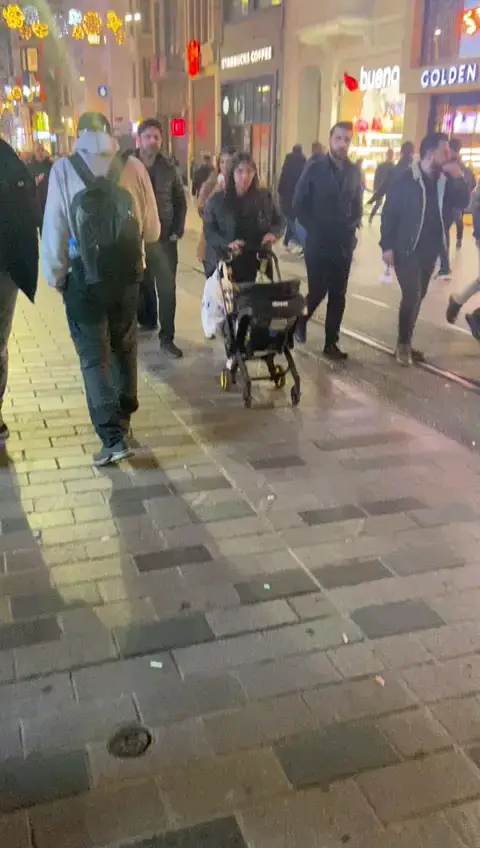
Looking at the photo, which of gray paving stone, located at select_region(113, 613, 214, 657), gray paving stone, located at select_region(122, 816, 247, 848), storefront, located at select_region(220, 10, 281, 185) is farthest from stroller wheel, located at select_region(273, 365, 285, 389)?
storefront, located at select_region(220, 10, 281, 185)

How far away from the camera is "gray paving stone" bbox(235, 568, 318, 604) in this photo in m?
3.31

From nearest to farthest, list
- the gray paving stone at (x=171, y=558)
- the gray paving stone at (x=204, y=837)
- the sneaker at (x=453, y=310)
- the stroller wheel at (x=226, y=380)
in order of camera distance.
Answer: the gray paving stone at (x=204, y=837), the gray paving stone at (x=171, y=558), the stroller wheel at (x=226, y=380), the sneaker at (x=453, y=310)

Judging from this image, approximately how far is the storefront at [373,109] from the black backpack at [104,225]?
1623 cm

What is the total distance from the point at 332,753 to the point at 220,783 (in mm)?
369

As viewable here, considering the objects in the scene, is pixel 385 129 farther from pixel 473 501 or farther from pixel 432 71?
pixel 473 501

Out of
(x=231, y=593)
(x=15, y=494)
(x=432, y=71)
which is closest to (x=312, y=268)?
(x=15, y=494)

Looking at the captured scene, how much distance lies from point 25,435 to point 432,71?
15.0 metres

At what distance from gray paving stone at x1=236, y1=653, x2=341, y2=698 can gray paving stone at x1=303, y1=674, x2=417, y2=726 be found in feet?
0.18

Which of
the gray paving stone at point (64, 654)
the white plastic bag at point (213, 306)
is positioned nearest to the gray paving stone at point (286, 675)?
the gray paving stone at point (64, 654)

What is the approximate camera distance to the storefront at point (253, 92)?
918 inches

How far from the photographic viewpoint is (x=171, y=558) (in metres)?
3.60

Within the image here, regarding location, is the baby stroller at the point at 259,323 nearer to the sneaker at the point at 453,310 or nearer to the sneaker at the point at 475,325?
the sneaker at the point at 475,325

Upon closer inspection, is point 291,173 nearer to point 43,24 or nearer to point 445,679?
point 43,24

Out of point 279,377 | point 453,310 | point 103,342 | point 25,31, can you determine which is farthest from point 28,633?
point 25,31
